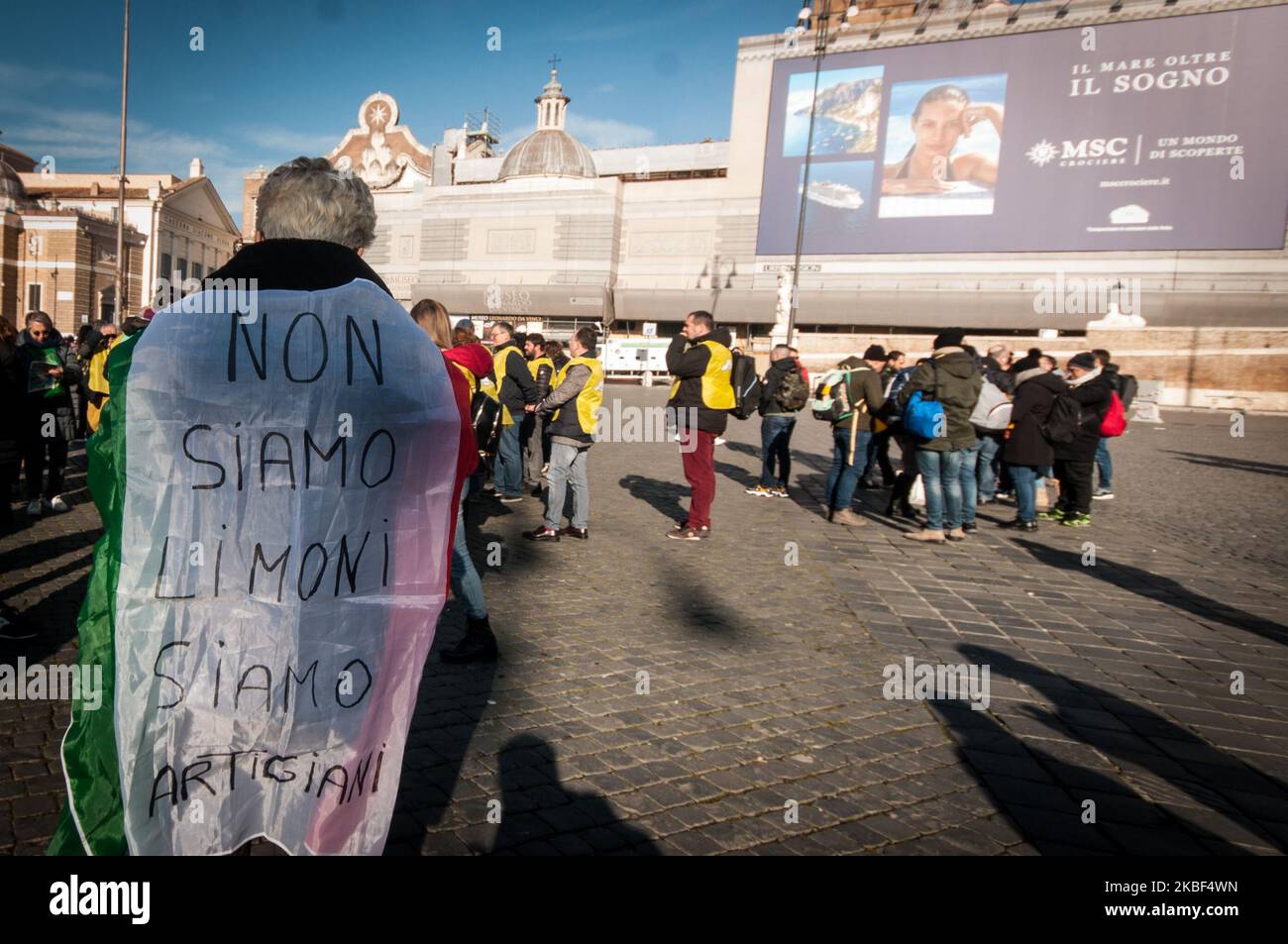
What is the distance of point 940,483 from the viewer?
8.08 m

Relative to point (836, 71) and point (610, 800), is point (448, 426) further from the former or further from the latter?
point (836, 71)

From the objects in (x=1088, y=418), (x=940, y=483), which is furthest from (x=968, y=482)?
(x=1088, y=418)

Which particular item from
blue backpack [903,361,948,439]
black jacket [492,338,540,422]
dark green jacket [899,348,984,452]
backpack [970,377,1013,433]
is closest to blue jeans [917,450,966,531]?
dark green jacket [899,348,984,452]

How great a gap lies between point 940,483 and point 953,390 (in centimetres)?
92

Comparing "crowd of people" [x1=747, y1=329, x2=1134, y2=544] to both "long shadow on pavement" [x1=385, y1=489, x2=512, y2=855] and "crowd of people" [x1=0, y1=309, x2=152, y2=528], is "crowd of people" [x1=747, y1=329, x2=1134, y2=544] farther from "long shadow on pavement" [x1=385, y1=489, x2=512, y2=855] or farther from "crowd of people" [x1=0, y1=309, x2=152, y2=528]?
"crowd of people" [x1=0, y1=309, x2=152, y2=528]

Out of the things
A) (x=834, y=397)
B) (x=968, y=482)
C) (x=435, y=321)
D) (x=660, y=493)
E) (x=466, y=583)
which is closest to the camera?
(x=466, y=583)

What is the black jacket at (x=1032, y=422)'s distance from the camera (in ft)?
28.7

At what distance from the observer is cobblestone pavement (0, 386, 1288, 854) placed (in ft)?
9.45

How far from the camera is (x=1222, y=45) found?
38.9m

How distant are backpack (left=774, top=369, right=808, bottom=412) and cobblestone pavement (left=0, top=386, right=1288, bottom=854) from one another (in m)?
2.51

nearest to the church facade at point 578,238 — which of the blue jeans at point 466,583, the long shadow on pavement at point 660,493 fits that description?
the long shadow on pavement at point 660,493

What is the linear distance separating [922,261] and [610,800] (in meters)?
46.3

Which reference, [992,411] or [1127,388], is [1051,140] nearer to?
[1127,388]
